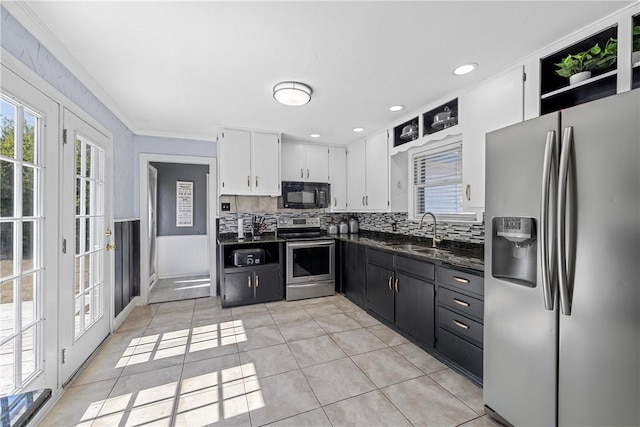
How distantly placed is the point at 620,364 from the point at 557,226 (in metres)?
0.59

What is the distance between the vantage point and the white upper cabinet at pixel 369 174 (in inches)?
141

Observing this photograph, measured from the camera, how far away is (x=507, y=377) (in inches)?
59.9

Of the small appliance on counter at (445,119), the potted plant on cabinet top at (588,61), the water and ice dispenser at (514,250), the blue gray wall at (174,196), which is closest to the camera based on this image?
the water and ice dispenser at (514,250)

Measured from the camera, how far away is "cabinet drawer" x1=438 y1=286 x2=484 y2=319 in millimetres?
1896

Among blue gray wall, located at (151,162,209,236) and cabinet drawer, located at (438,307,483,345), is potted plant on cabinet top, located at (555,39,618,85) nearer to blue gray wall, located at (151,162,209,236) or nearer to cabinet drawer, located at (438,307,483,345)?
cabinet drawer, located at (438,307,483,345)

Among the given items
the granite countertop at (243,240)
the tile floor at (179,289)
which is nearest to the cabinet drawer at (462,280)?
the granite countertop at (243,240)

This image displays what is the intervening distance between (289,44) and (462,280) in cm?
206

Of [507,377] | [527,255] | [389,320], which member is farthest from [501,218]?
[389,320]

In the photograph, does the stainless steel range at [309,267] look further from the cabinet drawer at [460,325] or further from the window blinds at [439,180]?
the cabinet drawer at [460,325]

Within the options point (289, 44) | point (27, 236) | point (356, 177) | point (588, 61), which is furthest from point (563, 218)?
point (356, 177)

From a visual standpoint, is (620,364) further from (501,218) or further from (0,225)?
(0,225)

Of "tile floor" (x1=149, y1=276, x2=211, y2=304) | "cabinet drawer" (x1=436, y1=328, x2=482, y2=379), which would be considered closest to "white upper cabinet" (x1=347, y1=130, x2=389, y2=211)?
"cabinet drawer" (x1=436, y1=328, x2=482, y2=379)

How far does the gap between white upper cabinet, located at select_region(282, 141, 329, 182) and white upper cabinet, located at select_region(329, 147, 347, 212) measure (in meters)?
0.09

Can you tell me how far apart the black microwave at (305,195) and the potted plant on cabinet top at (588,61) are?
302 centimetres
